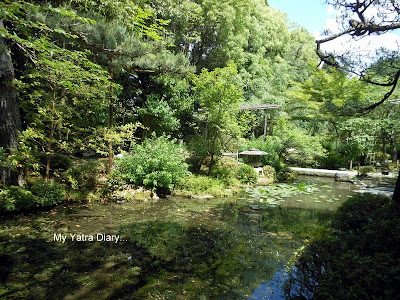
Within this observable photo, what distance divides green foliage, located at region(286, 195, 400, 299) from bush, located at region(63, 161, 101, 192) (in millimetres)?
6239

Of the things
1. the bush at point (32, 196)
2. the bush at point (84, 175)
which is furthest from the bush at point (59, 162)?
the bush at point (32, 196)

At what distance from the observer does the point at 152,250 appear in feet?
13.8

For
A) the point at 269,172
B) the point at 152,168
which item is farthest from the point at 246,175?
the point at 152,168

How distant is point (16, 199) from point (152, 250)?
11.6 feet

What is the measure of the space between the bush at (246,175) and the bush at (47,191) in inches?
278

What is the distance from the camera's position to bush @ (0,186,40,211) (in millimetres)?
5145

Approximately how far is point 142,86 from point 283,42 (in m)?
18.4

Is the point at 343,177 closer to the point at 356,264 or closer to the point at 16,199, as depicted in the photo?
the point at 356,264

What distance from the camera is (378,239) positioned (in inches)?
100

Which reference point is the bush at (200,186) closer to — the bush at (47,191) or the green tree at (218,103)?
the green tree at (218,103)

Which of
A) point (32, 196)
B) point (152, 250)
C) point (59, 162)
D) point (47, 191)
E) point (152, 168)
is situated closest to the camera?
point (152, 250)

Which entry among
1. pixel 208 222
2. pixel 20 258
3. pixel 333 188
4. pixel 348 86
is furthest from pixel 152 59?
pixel 348 86

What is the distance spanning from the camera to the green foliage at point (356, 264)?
1.75m

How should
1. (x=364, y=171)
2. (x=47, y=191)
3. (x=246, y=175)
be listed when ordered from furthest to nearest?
(x=364, y=171) → (x=246, y=175) → (x=47, y=191)
